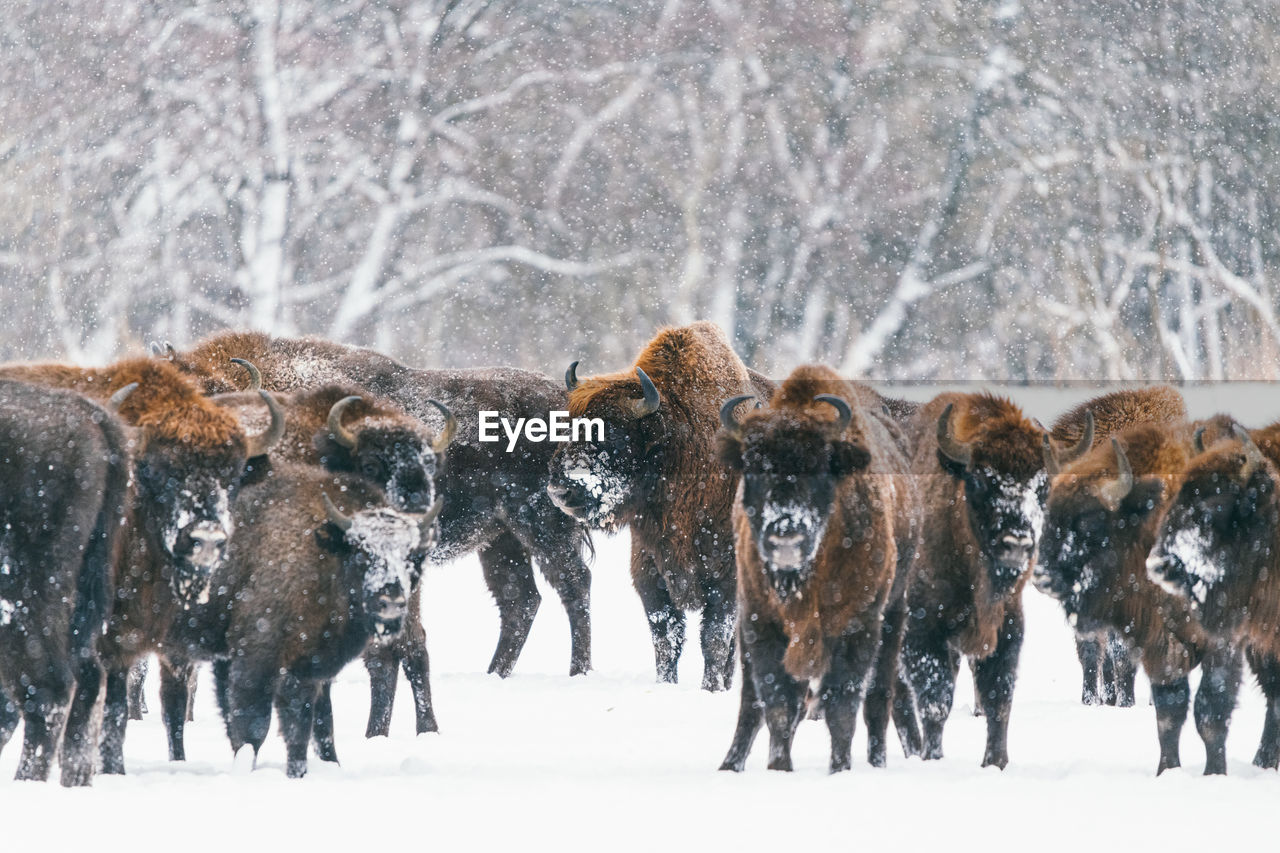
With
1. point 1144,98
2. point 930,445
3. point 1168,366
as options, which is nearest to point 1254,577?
point 1168,366

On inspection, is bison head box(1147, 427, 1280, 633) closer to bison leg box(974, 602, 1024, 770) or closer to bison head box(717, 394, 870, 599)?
bison leg box(974, 602, 1024, 770)

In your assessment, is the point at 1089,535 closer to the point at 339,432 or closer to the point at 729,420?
the point at 729,420

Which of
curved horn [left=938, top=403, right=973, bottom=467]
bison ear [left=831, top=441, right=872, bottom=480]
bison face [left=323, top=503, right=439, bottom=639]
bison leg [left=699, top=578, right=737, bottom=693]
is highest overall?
curved horn [left=938, top=403, right=973, bottom=467]

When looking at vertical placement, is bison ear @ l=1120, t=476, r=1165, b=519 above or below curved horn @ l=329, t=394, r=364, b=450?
below

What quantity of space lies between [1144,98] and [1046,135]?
503 mm

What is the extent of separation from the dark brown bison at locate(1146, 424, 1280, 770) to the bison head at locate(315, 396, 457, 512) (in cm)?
333

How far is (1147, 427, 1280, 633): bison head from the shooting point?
26.1 ft

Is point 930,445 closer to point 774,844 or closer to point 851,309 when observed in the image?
point 851,309

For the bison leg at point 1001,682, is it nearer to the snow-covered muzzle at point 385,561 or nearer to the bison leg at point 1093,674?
the bison leg at point 1093,674

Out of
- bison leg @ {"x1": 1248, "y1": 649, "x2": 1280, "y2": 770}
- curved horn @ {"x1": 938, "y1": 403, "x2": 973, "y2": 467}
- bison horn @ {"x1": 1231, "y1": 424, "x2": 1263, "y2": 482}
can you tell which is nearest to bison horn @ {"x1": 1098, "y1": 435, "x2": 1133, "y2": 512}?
bison horn @ {"x1": 1231, "y1": 424, "x2": 1263, "y2": 482}

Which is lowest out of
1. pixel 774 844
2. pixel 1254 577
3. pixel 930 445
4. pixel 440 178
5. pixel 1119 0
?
pixel 774 844

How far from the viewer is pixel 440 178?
8016mm

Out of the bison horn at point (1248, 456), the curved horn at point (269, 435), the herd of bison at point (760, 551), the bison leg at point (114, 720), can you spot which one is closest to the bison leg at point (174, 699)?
the herd of bison at point (760, 551)

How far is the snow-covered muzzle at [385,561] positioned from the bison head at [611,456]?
224 centimetres
